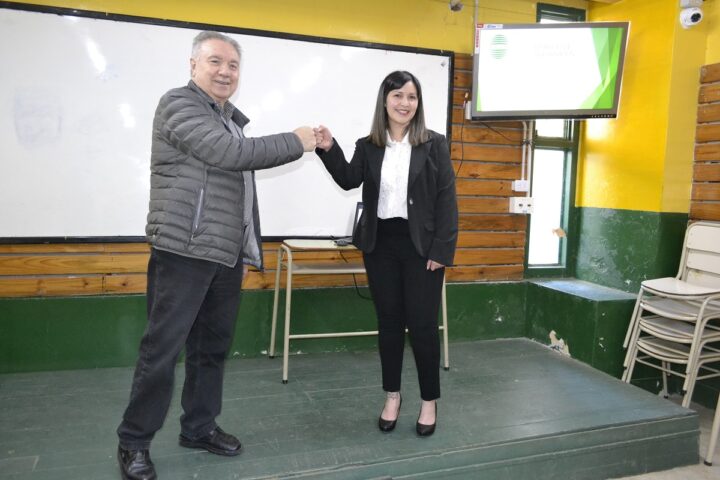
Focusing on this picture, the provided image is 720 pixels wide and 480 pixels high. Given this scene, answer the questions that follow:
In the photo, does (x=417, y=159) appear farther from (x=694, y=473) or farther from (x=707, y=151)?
(x=707, y=151)

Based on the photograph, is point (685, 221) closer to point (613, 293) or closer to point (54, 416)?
point (613, 293)

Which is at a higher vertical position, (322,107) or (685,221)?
(322,107)

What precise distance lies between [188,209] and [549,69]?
256cm

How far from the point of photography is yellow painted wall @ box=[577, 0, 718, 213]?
3.45 metres

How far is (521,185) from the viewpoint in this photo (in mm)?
3934

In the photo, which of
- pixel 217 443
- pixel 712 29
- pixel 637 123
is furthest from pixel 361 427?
pixel 712 29

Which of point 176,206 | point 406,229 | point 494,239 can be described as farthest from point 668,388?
point 176,206

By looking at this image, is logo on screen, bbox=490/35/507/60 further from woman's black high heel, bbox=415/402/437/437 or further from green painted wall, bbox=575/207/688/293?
woman's black high heel, bbox=415/402/437/437

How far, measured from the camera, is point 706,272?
3.27 m

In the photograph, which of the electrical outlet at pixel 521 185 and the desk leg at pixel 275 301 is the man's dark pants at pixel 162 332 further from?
the electrical outlet at pixel 521 185

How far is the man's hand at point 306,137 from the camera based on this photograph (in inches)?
80.4

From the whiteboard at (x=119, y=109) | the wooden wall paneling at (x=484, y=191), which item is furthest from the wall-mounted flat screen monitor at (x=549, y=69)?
the whiteboard at (x=119, y=109)

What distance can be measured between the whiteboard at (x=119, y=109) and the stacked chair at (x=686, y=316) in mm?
1894

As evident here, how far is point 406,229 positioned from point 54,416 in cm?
177
